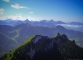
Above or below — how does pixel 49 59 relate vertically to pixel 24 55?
below

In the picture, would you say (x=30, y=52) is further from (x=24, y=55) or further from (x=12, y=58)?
(x=12, y=58)

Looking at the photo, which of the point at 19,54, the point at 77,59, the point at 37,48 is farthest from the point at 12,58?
the point at 77,59

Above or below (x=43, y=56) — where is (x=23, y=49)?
above

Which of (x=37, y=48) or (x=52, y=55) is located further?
(x=52, y=55)

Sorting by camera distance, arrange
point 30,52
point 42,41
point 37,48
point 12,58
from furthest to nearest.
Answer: point 42,41 → point 37,48 → point 30,52 → point 12,58

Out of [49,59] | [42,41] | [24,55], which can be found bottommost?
[49,59]

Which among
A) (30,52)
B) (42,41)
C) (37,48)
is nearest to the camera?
(30,52)

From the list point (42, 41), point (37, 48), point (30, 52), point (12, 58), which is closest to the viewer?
point (12, 58)

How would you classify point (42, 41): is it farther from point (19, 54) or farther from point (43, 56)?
point (19, 54)

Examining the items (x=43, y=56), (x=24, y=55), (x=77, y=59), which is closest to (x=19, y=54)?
(x=24, y=55)
